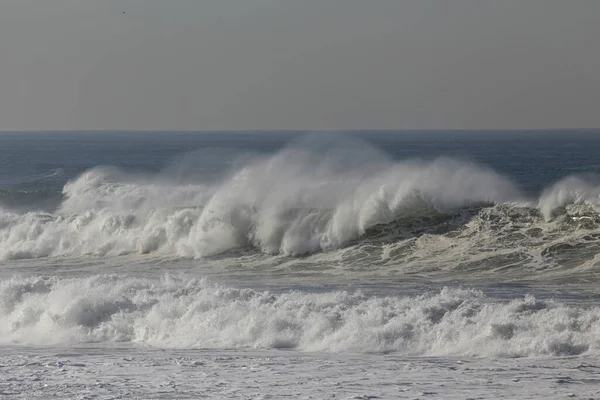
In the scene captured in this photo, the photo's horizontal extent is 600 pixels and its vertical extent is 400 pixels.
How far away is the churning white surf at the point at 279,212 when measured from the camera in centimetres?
2767

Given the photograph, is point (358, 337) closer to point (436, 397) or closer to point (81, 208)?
point (436, 397)

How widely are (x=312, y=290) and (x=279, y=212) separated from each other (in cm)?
844

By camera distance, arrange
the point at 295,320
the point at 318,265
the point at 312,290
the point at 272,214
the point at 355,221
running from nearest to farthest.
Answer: the point at 295,320, the point at 312,290, the point at 318,265, the point at 355,221, the point at 272,214

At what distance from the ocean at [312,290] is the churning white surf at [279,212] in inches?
3.1

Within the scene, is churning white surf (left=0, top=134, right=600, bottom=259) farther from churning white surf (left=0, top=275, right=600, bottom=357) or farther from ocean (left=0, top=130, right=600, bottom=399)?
churning white surf (left=0, top=275, right=600, bottom=357)

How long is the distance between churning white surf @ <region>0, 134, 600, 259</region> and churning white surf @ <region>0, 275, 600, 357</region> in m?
7.98

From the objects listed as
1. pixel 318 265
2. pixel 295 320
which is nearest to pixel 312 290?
pixel 295 320

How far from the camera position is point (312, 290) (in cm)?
2111

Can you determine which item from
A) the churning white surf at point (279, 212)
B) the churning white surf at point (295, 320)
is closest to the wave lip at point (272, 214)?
the churning white surf at point (279, 212)

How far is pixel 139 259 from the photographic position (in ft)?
93.8

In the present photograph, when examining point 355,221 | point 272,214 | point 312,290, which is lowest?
point 312,290

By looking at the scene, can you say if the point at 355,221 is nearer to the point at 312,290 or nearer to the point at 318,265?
the point at 318,265

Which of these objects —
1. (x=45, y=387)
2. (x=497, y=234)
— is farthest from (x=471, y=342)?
(x=497, y=234)

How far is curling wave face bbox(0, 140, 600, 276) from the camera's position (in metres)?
24.7
